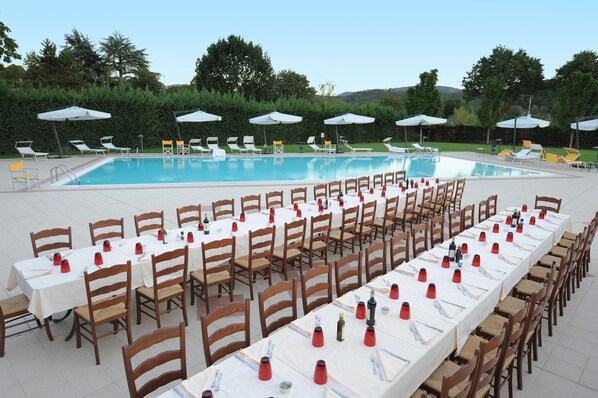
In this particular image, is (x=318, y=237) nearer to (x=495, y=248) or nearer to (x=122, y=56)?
(x=495, y=248)

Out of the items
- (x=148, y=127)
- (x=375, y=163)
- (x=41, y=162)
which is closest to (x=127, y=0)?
(x=148, y=127)

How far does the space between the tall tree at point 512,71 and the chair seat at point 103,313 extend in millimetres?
53148

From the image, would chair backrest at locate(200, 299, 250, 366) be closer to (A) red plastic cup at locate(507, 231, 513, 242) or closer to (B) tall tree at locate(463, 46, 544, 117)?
(A) red plastic cup at locate(507, 231, 513, 242)

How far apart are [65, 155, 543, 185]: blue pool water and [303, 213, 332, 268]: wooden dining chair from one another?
1072 centimetres

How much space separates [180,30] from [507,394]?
4217cm

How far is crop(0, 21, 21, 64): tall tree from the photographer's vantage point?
2391cm

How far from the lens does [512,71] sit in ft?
163

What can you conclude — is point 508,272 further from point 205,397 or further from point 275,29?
point 275,29

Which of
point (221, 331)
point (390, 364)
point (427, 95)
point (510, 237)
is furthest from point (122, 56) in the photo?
point (390, 364)

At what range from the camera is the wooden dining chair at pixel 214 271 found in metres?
5.64

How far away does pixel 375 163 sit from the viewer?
2491 centimetres

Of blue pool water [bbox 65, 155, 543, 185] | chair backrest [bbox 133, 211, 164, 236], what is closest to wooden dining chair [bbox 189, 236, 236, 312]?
chair backrest [bbox 133, 211, 164, 236]

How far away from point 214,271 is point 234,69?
47.2 m

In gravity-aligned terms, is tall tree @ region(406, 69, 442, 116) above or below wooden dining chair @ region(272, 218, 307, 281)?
above
